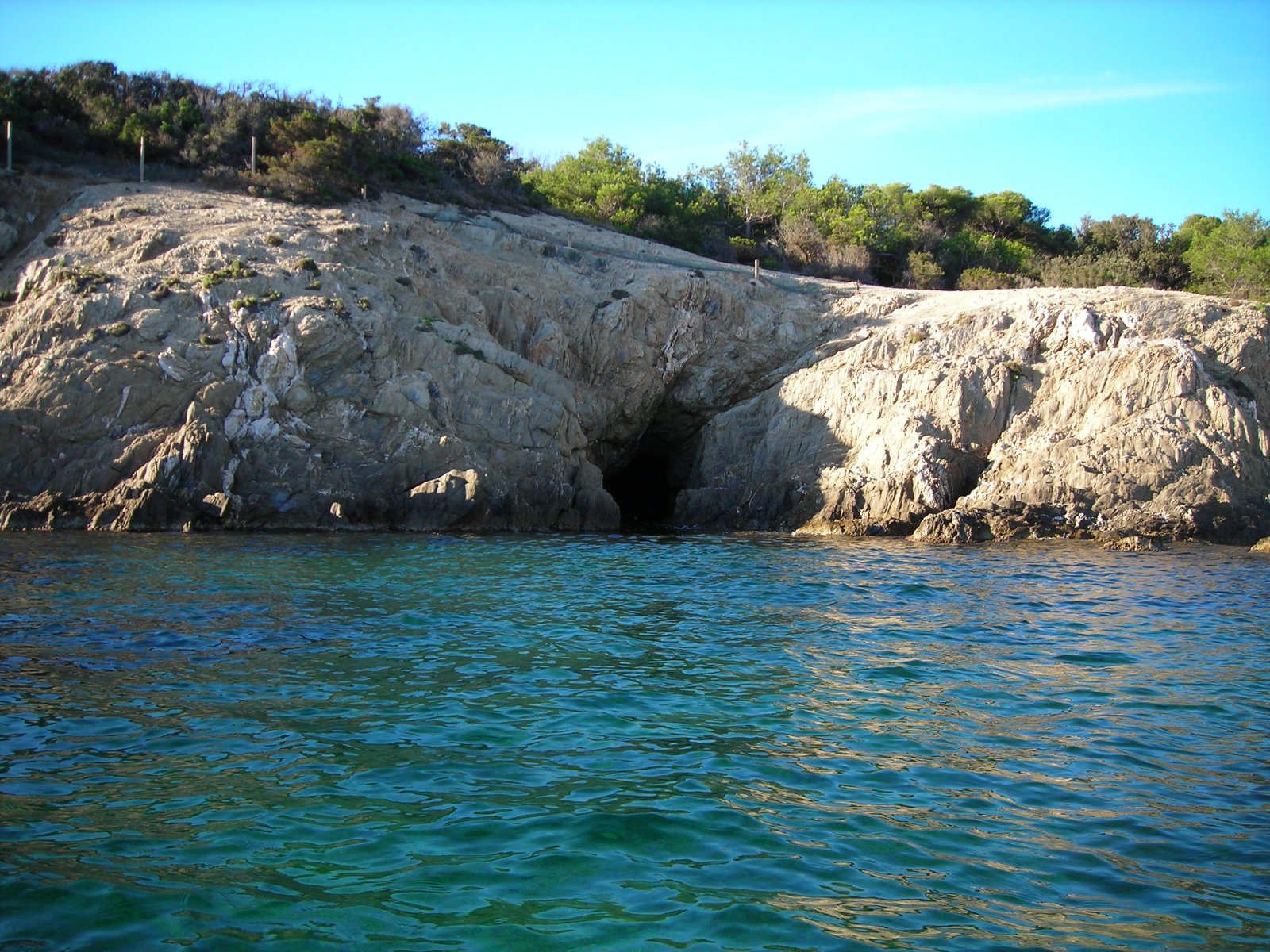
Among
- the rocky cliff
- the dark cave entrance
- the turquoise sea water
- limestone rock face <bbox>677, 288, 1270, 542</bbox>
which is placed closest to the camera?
the turquoise sea water

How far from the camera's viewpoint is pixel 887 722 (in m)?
10.1

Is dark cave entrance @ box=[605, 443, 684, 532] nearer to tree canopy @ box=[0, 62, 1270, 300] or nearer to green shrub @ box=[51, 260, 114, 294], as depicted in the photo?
tree canopy @ box=[0, 62, 1270, 300]

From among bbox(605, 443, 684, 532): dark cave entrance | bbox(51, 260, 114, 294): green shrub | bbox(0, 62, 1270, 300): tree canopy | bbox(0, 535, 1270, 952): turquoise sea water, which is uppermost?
bbox(0, 62, 1270, 300): tree canopy

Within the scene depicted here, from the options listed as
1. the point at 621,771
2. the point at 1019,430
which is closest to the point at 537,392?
the point at 1019,430

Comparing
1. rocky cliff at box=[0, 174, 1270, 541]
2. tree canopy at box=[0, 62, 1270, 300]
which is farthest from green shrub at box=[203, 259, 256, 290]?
tree canopy at box=[0, 62, 1270, 300]

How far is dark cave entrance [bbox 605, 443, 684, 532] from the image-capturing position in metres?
35.8

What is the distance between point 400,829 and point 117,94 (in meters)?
40.1

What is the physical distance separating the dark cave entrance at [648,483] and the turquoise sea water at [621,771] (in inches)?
756

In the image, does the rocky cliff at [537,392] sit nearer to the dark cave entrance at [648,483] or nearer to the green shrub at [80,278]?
the green shrub at [80,278]

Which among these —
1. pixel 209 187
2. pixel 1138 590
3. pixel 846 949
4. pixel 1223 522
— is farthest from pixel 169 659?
pixel 209 187

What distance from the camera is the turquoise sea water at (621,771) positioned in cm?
615

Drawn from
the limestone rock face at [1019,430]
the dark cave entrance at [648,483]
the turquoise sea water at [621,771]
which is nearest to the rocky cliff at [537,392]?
the limestone rock face at [1019,430]

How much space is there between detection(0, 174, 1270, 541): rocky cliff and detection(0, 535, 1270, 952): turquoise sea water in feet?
29.3

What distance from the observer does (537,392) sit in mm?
29062
